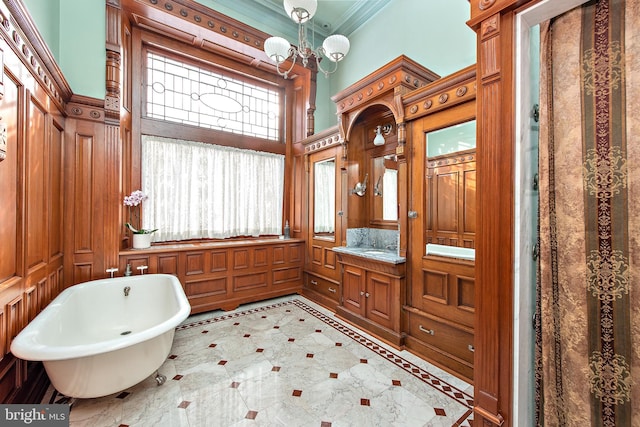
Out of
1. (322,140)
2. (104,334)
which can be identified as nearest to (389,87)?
(322,140)

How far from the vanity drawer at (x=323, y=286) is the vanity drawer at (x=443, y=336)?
126cm

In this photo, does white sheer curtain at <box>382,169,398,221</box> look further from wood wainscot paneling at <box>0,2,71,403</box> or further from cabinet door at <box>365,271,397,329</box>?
wood wainscot paneling at <box>0,2,71,403</box>

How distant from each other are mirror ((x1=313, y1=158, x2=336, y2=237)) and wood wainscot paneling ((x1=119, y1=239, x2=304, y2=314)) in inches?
20.0

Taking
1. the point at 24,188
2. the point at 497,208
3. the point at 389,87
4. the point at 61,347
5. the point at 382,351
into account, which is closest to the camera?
the point at 497,208

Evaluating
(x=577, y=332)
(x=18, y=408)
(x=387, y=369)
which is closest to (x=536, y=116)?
(x=577, y=332)

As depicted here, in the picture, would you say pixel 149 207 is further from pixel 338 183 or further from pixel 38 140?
pixel 338 183

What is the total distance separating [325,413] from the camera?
1.81m

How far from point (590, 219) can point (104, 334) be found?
12.5 ft

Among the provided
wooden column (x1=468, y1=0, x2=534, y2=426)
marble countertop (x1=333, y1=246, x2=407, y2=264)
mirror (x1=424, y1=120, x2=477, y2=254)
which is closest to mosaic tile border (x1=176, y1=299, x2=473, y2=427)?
wooden column (x1=468, y1=0, x2=534, y2=426)

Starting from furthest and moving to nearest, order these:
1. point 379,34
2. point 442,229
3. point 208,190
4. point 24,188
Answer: point 379,34 → point 208,190 → point 442,229 → point 24,188

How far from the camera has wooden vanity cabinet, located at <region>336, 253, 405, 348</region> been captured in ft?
9.01

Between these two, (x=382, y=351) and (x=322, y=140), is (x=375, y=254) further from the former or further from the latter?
(x=322, y=140)

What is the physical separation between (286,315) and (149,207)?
2312mm

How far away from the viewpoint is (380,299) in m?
2.94
